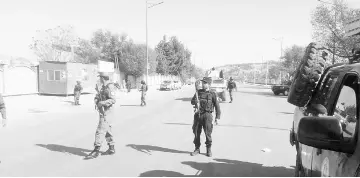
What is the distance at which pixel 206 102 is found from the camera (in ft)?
22.8

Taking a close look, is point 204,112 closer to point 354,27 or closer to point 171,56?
point 354,27

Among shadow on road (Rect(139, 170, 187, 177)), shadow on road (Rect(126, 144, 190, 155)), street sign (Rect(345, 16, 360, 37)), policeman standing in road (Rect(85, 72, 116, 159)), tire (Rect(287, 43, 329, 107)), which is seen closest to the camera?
tire (Rect(287, 43, 329, 107))

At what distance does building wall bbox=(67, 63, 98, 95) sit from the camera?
90.3ft

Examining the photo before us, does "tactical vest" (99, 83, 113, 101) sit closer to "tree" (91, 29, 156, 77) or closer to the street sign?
the street sign

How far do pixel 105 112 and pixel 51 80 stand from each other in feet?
74.4

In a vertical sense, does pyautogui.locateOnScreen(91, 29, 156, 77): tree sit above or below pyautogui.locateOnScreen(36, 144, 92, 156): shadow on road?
above

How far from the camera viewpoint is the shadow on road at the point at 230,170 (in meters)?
5.27

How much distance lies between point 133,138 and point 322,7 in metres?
30.3

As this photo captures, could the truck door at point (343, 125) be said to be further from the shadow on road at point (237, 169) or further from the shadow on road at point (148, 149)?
the shadow on road at point (148, 149)

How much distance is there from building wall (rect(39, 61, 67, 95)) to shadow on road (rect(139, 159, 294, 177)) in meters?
23.5

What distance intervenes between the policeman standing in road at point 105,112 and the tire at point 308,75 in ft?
14.6

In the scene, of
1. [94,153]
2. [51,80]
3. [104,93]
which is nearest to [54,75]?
[51,80]

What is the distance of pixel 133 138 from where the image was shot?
8812 mm

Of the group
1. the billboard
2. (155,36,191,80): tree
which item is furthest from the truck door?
(155,36,191,80): tree
